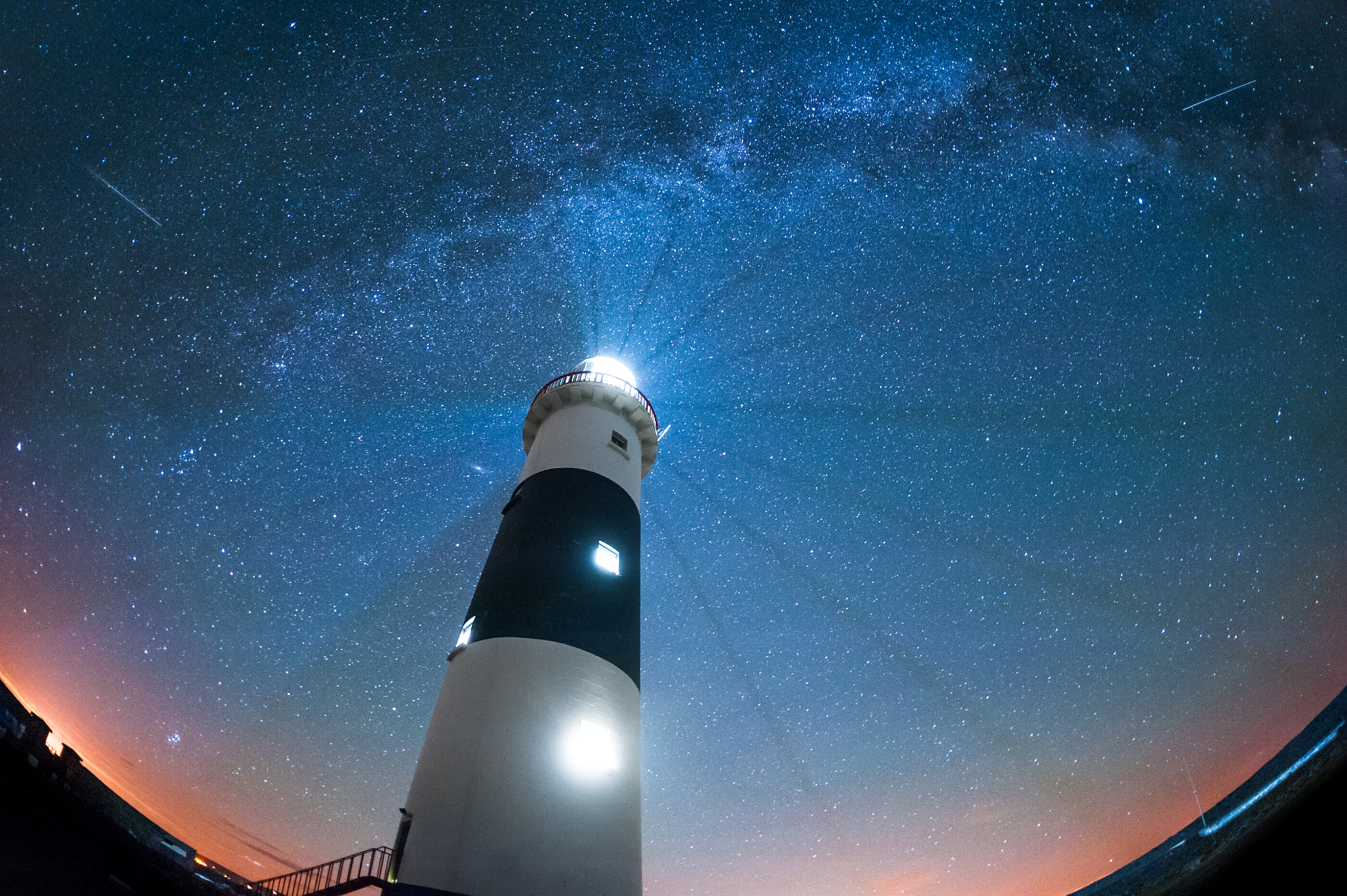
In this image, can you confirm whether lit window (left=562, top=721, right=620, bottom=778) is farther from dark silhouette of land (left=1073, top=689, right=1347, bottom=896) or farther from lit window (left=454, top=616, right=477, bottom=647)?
dark silhouette of land (left=1073, top=689, right=1347, bottom=896)

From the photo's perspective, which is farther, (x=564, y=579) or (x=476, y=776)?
(x=564, y=579)

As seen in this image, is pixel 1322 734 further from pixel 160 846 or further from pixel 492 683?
pixel 160 846

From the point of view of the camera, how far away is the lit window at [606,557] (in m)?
11.7

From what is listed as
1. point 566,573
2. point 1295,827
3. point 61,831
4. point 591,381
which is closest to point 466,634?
point 566,573

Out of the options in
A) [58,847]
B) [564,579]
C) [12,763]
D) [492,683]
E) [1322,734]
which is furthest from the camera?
[564,579]

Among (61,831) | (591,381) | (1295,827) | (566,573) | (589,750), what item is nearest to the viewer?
(1295,827)

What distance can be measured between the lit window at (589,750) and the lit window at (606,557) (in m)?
3.11

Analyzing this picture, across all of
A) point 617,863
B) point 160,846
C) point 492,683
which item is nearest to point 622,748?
point 617,863

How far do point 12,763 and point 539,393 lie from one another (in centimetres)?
1191

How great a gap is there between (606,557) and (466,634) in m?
2.95

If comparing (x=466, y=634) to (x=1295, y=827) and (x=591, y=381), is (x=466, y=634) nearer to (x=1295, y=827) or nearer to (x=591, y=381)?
(x=591, y=381)

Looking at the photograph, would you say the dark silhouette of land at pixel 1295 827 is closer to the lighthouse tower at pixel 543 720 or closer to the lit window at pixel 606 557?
the lighthouse tower at pixel 543 720

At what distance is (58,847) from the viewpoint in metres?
5.62

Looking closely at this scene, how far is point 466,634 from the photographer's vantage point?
34.3 feet
